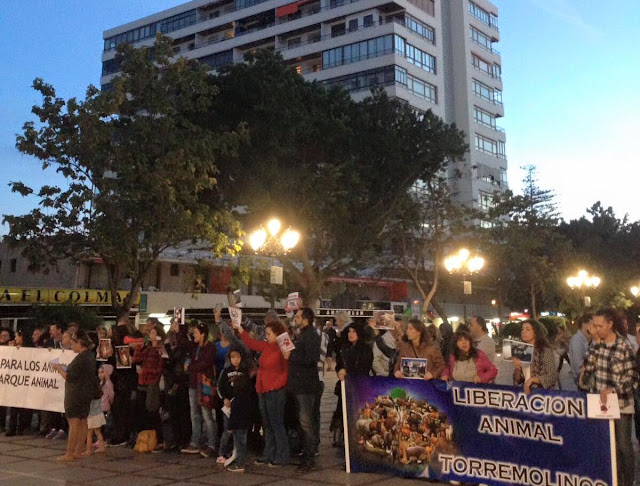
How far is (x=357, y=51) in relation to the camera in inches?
2261

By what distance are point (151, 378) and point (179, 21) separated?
221 ft

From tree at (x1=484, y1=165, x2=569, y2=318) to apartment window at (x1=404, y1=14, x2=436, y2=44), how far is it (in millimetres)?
23285

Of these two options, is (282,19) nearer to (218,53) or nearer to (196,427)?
(218,53)

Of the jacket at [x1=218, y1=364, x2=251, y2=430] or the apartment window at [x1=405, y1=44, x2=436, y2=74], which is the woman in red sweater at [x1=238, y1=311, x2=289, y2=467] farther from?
the apartment window at [x1=405, y1=44, x2=436, y2=74]

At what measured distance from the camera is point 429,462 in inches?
293

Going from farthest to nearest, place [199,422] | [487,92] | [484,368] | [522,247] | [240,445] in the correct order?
[487,92], [522,247], [199,422], [240,445], [484,368]

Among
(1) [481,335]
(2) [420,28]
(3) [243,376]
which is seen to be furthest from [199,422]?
(2) [420,28]

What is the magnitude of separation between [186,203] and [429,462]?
41.8 ft

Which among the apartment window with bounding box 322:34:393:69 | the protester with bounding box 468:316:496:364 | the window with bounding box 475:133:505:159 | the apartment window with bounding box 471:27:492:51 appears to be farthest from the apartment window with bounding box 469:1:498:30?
the protester with bounding box 468:316:496:364

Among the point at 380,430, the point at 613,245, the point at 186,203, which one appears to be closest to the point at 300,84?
the point at 186,203

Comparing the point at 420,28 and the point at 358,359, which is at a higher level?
the point at 420,28

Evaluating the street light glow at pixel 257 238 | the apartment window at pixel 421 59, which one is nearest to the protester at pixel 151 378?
the street light glow at pixel 257 238

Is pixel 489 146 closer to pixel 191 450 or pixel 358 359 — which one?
pixel 358 359

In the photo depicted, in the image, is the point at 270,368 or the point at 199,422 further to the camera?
the point at 199,422
